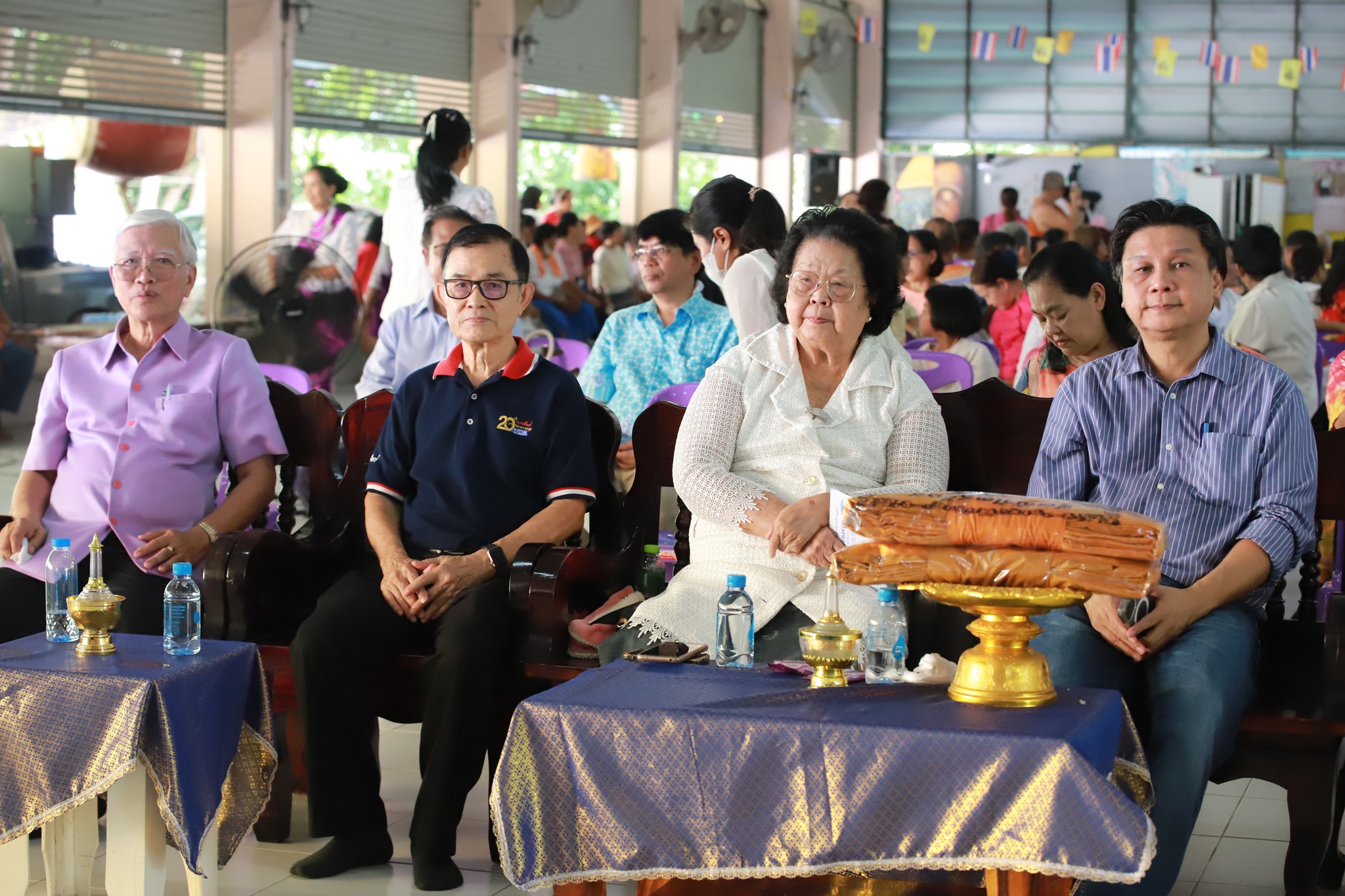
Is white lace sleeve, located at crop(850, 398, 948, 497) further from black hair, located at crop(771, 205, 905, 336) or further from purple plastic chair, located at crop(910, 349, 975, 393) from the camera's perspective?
purple plastic chair, located at crop(910, 349, 975, 393)

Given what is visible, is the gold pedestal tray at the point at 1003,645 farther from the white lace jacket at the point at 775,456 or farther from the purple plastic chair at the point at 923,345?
the purple plastic chair at the point at 923,345

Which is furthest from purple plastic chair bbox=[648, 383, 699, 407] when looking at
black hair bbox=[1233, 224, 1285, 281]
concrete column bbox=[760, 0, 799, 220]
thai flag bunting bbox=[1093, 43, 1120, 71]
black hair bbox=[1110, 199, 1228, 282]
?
thai flag bunting bbox=[1093, 43, 1120, 71]

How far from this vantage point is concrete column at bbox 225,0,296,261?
8.70 m

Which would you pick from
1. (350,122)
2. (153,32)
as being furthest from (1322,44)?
(153,32)

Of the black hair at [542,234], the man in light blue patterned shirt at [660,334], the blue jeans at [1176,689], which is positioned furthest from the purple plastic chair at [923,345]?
the black hair at [542,234]

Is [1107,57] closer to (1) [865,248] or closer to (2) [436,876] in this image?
(1) [865,248]

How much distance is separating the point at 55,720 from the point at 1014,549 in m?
1.51

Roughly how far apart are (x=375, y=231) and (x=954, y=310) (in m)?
4.47

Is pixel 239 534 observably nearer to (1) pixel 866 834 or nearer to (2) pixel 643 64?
(1) pixel 866 834

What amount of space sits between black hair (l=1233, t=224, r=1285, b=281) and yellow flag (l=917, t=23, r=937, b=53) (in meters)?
11.1

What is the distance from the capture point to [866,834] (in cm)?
191

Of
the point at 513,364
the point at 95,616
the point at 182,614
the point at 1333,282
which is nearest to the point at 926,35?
the point at 1333,282

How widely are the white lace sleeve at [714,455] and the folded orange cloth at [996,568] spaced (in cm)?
84

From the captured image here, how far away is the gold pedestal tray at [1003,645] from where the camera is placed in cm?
197
